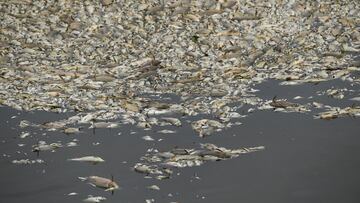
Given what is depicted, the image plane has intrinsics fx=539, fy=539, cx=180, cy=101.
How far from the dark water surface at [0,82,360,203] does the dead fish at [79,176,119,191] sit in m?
0.14

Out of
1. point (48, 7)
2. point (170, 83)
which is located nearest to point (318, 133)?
point (170, 83)

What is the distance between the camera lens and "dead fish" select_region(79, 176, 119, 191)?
10.5m

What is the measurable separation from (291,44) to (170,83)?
4.80 m

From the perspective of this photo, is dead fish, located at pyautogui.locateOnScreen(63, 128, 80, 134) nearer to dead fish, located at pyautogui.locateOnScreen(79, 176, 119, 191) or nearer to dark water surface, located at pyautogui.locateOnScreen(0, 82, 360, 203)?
dark water surface, located at pyautogui.locateOnScreen(0, 82, 360, 203)

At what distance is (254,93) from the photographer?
48.4 ft

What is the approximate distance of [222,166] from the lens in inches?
434

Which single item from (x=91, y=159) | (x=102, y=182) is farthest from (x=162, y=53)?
(x=102, y=182)

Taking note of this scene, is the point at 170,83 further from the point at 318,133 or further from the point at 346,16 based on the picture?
the point at 346,16

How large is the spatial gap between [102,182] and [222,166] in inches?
96.3

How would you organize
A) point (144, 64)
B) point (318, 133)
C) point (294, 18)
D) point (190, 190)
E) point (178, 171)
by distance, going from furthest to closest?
point (294, 18) → point (144, 64) → point (318, 133) → point (178, 171) → point (190, 190)

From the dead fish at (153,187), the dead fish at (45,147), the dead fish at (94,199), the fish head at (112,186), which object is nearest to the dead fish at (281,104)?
the dead fish at (153,187)

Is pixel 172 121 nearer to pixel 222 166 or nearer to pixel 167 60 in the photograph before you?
pixel 222 166

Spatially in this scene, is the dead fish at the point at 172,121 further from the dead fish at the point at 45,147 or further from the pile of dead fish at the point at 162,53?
the dead fish at the point at 45,147

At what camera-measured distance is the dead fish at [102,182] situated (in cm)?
1048
